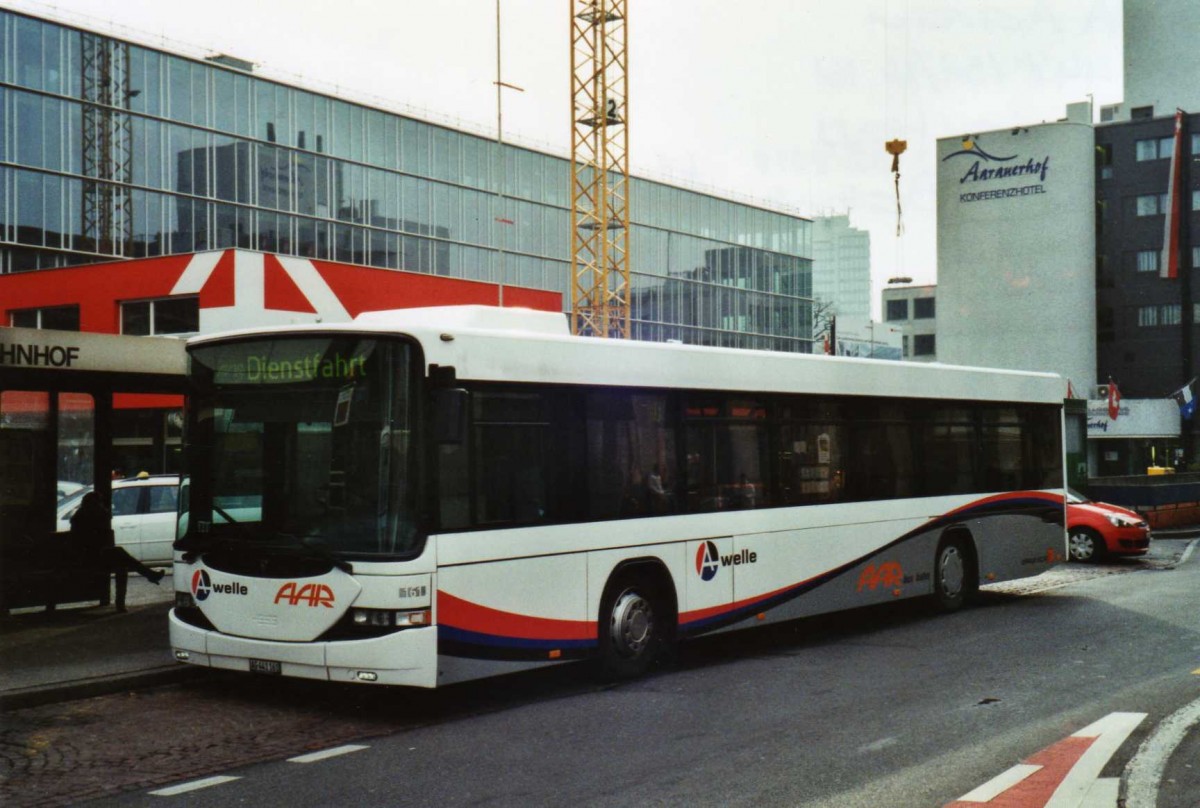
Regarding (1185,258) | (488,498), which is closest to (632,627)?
(488,498)

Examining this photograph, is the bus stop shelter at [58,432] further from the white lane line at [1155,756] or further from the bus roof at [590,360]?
the white lane line at [1155,756]

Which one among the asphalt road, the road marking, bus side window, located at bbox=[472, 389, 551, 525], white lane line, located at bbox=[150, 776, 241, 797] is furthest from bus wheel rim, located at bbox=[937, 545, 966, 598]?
white lane line, located at bbox=[150, 776, 241, 797]

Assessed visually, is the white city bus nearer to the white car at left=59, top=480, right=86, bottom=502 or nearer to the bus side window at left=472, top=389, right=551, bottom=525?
the bus side window at left=472, top=389, right=551, bottom=525

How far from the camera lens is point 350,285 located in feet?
121

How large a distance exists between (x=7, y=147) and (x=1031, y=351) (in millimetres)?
54358

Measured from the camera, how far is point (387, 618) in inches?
340

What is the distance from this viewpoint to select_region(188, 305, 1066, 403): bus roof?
9211mm

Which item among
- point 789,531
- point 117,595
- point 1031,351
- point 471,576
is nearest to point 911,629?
point 789,531

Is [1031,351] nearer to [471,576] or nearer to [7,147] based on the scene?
[7,147]

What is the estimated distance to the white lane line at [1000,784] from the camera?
6543mm

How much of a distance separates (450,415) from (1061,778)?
14.3 ft

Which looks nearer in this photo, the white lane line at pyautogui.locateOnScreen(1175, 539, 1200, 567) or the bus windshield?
the bus windshield

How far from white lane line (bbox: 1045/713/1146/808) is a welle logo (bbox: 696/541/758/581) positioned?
3.60 meters

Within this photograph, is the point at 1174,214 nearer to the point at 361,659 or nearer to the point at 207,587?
the point at 207,587
